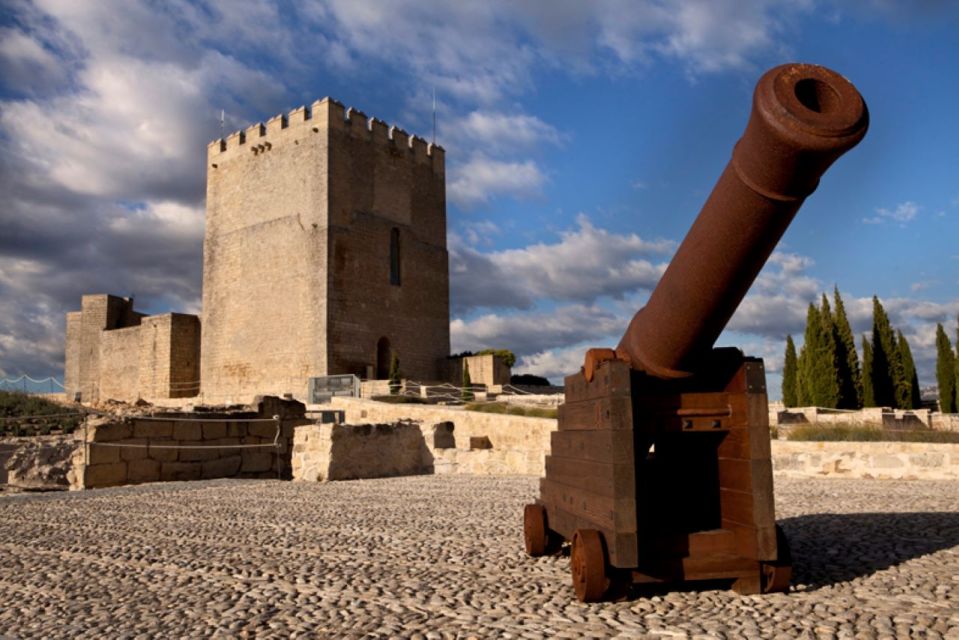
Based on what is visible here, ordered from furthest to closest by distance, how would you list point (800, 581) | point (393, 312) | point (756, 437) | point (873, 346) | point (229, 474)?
point (393, 312) → point (873, 346) → point (229, 474) → point (800, 581) → point (756, 437)

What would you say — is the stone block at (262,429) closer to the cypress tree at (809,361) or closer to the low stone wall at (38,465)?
the low stone wall at (38,465)

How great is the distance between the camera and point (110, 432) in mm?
10070

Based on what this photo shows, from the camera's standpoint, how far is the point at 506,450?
39.0 feet

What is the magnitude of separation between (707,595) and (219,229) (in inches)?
1135

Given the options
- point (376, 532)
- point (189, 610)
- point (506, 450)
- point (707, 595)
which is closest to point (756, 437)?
point (707, 595)

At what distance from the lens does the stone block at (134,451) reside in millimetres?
10258

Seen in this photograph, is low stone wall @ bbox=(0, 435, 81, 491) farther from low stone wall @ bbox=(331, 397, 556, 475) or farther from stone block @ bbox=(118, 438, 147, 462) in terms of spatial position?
low stone wall @ bbox=(331, 397, 556, 475)

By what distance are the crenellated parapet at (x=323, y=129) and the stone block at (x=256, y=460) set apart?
16180 mm

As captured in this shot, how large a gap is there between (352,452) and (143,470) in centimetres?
301

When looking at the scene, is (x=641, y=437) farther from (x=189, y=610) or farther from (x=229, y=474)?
(x=229, y=474)

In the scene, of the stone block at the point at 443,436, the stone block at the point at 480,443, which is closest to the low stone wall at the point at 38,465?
the stone block at the point at 443,436

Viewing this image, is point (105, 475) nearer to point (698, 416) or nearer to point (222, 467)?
point (222, 467)

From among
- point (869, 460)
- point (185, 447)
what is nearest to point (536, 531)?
point (869, 460)

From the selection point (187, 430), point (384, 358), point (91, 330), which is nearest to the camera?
point (187, 430)
